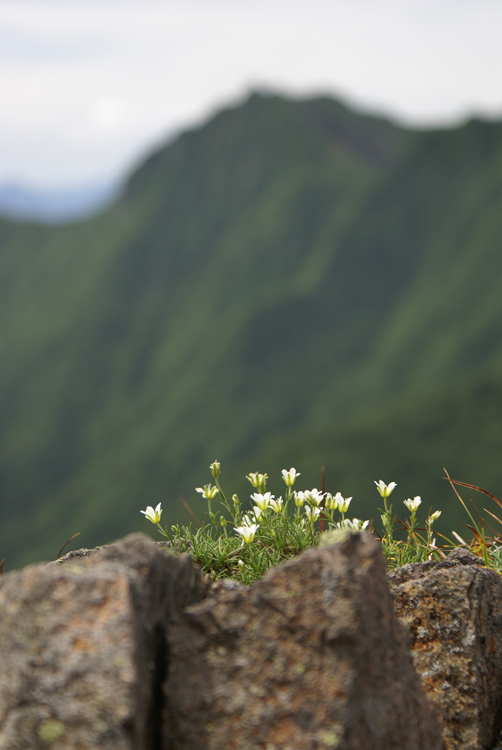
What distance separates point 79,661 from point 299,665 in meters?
1.12

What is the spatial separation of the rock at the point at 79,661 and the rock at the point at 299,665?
25 centimetres

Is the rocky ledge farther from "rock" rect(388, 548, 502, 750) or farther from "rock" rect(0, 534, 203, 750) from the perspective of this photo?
"rock" rect(388, 548, 502, 750)

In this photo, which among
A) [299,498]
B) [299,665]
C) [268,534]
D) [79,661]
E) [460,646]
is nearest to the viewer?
[79,661]

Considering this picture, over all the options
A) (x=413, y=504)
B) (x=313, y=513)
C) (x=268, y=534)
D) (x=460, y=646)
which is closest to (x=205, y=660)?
(x=460, y=646)

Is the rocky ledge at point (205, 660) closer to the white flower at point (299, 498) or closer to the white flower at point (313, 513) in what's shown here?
the white flower at point (313, 513)

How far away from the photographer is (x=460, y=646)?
4738 mm

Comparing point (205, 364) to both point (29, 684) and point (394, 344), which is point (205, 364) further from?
point (29, 684)

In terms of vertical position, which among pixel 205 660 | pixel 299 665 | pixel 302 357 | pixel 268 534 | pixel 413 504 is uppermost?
pixel 302 357

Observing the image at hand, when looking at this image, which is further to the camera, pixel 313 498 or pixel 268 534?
pixel 268 534

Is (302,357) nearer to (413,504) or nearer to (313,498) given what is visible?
(413,504)

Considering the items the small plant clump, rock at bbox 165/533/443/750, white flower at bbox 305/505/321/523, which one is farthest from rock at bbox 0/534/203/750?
white flower at bbox 305/505/321/523

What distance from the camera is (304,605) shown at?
3.70 m

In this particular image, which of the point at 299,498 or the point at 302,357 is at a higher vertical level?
the point at 302,357

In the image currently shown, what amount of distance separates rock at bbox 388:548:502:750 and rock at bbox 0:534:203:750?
79.1 inches
